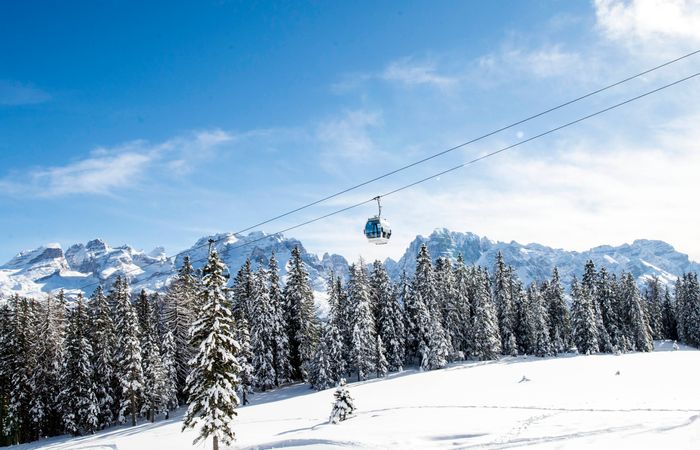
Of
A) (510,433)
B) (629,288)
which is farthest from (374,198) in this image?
(629,288)

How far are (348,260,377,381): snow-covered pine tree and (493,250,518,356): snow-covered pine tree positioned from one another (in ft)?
79.8

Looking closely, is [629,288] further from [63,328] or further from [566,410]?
[63,328]

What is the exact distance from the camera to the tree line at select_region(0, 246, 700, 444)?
52.8 metres

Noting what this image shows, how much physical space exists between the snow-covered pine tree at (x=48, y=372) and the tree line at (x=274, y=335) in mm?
132

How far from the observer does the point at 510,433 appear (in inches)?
868

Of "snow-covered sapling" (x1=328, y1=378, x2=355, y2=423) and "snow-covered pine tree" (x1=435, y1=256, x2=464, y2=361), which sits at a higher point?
"snow-covered pine tree" (x1=435, y1=256, x2=464, y2=361)

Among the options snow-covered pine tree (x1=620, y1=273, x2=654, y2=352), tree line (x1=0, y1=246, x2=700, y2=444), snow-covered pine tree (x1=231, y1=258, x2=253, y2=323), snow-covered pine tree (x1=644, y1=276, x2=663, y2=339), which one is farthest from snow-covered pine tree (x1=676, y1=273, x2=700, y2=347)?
snow-covered pine tree (x1=231, y1=258, x2=253, y2=323)

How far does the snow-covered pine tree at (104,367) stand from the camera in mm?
55000

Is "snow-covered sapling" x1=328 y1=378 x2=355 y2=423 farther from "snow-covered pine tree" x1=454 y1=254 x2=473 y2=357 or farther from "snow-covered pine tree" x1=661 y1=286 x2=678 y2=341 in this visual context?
"snow-covered pine tree" x1=661 y1=286 x2=678 y2=341

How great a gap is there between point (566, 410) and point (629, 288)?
216ft

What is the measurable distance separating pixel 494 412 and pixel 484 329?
38396mm

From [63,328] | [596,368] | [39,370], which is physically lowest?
[596,368]

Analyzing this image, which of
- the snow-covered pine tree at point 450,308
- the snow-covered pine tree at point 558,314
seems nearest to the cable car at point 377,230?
the snow-covered pine tree at point 450,308

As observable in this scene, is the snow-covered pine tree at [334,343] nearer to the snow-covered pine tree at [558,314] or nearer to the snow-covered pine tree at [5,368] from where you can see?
the snow-covered pine tree at [5,368]
